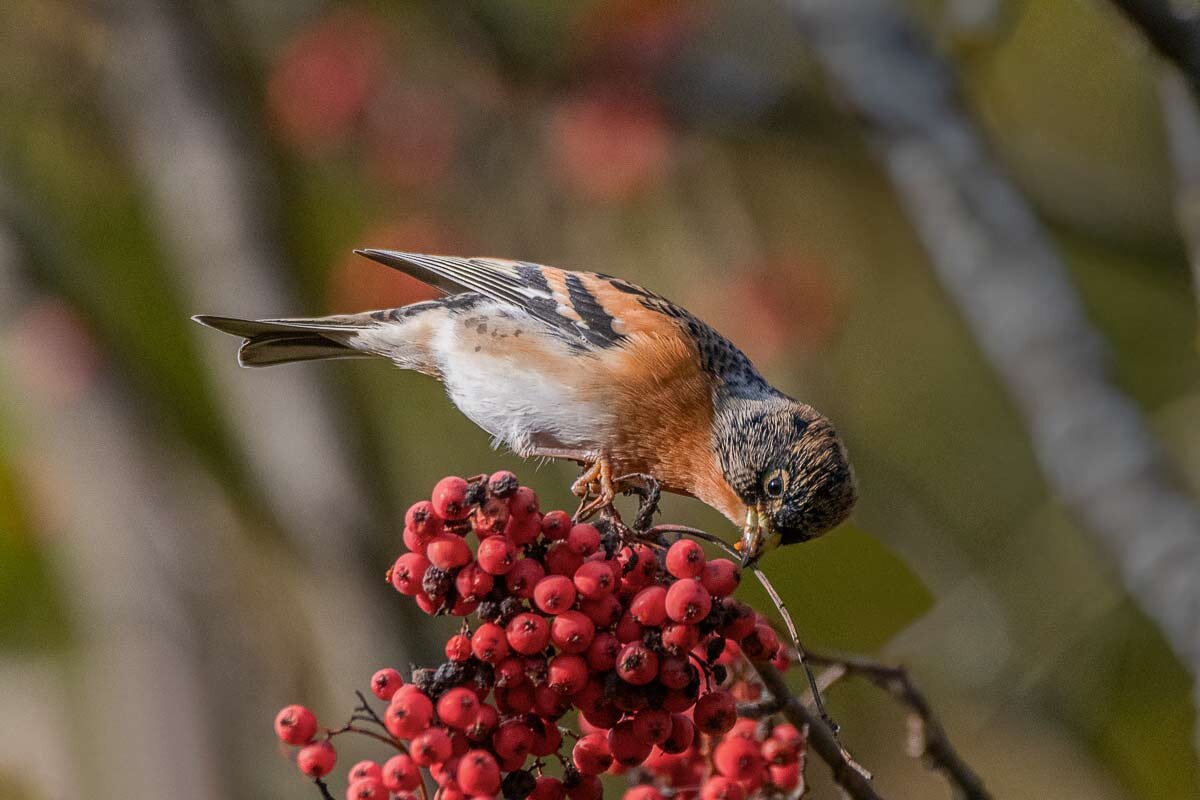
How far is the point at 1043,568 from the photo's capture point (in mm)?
5605

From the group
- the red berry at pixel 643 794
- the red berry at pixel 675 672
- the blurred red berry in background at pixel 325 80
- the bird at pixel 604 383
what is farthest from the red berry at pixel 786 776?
the blurred red berry in background at pixel 325 80

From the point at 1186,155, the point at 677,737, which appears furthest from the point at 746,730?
the point at 1186,155

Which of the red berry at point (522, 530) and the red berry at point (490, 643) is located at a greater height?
the red berry at point (522, 530)

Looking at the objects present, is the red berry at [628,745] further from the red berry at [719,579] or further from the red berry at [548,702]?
the red berry at [719,579]

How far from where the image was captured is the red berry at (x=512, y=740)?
2064 millimetres

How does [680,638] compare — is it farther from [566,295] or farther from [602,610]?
[566,295]

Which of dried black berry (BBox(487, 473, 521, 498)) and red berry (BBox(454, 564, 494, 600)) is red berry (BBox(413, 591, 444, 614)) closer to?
red berry (BBox(454, 564, 494, 600))

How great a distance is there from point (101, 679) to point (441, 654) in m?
1.97

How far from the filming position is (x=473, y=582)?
219cm

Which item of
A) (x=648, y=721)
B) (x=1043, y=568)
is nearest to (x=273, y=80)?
(x=1043, y=568)

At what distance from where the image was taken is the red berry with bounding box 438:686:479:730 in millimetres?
2061

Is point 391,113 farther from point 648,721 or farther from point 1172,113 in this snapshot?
point 648,721

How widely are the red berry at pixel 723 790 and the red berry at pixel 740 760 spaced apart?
0.02 meters

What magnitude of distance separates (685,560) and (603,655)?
0.22 meters
